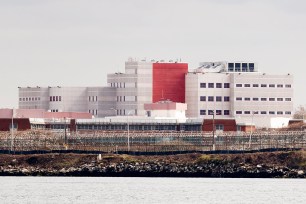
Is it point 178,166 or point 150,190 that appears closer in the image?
point 150,190

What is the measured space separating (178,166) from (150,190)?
144 feet

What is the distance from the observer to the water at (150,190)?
134 metres

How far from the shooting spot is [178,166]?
192m

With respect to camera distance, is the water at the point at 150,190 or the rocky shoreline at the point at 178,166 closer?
the water at the point at 150,190

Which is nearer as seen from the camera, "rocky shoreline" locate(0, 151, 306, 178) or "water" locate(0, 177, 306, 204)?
"water" locate(0, 177, 306, 204)

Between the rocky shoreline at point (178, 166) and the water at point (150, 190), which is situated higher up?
the rocky shoreline at point (178, 166)

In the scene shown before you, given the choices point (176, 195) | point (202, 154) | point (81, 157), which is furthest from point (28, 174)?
point (176, 195)

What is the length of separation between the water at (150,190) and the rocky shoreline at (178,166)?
33.0ft

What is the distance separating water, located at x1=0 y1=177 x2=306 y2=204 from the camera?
5276 inches

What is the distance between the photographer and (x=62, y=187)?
153m

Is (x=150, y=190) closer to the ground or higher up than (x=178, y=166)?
closer to the ground

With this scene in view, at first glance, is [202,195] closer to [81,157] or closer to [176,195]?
[176,195]

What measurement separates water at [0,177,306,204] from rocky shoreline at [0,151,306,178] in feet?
33.0

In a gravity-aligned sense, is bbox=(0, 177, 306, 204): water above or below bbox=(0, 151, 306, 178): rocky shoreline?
below
